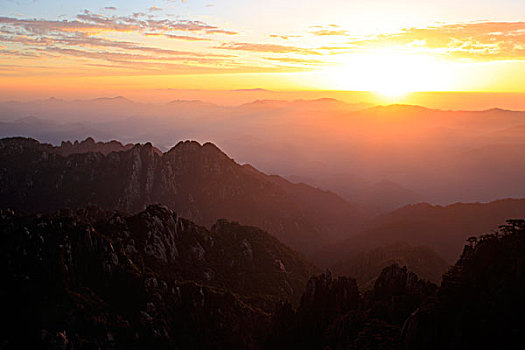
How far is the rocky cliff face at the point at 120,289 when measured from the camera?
76625mm

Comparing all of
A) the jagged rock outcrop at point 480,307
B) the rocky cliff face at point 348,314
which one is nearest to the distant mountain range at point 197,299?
the jagged rock outcrop at point 480,307

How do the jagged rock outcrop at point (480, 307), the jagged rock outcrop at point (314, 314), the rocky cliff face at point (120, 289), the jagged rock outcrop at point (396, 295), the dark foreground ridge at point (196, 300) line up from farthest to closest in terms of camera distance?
the jagged rock outcrop at point (314, 314) → the rocky cliff face at point (120, 289) → the jagged rock outcrop at point (396, 295) → the dark foreground ridge at point (196, 300) → the jagged rock outcrop at point (480, 307)

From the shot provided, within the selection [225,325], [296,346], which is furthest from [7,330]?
[296,346]

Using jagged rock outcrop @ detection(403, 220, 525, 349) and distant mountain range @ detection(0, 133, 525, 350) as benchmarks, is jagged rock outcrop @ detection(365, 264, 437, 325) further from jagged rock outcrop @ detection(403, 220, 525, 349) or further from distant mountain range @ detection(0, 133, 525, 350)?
jagged rock outcrop @ detection(403, 220, 525, 349)

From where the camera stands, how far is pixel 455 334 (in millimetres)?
49469

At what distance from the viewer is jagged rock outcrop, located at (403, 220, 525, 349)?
47375 millimetres

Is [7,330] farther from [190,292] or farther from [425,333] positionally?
[425,333]

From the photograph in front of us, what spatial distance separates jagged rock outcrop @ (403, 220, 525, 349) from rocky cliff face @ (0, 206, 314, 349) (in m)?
61.1

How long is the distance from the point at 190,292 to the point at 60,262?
35.5 metres

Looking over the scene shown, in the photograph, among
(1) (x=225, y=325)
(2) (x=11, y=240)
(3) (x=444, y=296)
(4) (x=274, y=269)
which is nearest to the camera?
(3) (x=444, y=296)

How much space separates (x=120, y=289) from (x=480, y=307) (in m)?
82.4

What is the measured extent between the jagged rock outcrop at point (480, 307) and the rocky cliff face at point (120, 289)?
6112cm

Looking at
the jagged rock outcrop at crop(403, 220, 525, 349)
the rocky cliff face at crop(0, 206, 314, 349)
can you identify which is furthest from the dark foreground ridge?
the rocky cliff face at crop(0, 206, 314, 349)

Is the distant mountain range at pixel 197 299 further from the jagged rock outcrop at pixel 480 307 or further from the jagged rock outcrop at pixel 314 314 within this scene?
the jagged rock outcrop at pixel 314 314
